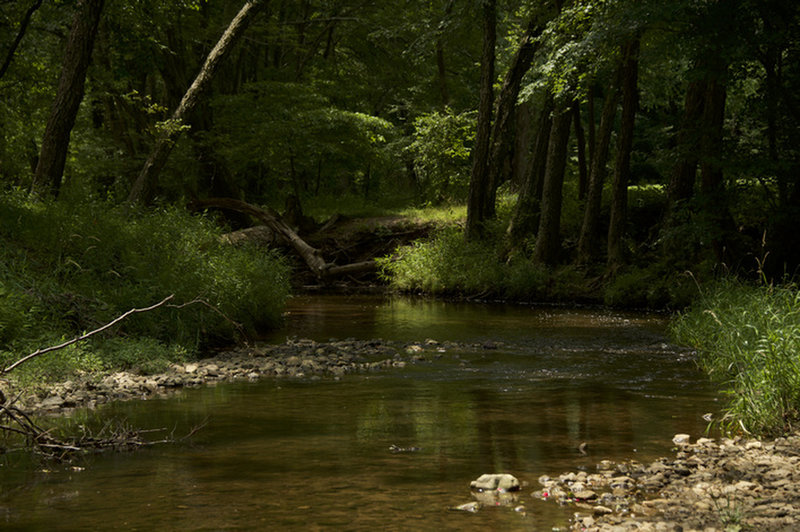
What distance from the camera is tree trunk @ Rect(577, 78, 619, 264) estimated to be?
19.6 meters

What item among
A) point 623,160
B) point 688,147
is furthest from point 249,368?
point 623,160

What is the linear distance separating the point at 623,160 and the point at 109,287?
40.8 ft

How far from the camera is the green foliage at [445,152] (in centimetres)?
2725

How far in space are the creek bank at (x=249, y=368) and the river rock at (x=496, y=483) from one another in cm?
448

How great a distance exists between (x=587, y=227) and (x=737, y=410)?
14.3m

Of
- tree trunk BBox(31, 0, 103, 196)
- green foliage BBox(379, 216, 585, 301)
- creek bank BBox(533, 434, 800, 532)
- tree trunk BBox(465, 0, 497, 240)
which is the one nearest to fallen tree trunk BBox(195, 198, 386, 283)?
green foliage BBox(379, 216, 585, 301)

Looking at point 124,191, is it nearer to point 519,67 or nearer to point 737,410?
point 519,67

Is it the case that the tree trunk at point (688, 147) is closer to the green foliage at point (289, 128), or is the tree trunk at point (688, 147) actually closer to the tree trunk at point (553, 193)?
the tree trunk at point (553, 193)

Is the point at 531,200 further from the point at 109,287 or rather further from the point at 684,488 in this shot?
the point at 684,488

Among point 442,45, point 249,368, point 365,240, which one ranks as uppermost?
point 442,45

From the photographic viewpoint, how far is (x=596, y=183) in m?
19.9

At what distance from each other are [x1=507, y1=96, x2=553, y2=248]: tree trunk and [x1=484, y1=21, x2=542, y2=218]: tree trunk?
108cm

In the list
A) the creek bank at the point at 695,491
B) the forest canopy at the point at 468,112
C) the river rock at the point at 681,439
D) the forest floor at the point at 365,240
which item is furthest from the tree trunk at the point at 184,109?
the creek bank at the point at 695,491

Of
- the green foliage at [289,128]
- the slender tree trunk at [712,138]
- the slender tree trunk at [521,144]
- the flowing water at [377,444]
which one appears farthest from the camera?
the slender tree trunk at [521,144]
